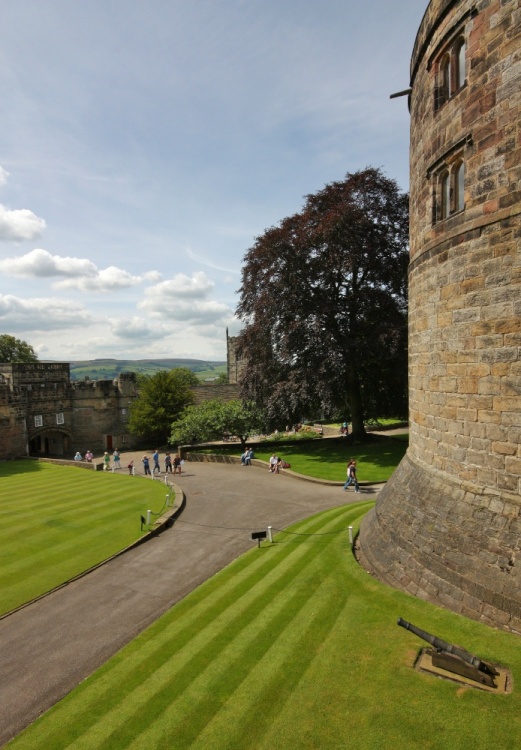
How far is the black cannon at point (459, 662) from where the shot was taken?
5.56 m

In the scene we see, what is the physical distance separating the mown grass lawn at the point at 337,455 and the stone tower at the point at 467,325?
1244 cm

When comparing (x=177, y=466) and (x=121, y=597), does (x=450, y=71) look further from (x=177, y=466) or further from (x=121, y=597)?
(x=177, y=466)

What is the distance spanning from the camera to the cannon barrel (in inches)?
219

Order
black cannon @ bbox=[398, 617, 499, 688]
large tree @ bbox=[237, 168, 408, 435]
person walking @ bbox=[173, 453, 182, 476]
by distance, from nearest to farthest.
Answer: black cannon @ bbox=[398, 617, 499, 688] → person walking @ bbox=[173, 453, 182, 476] → large tree @ bbox=[237, 168, 408, 435]

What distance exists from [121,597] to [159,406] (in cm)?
2720

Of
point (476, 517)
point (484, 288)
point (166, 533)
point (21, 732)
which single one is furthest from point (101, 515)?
point (484, 288)

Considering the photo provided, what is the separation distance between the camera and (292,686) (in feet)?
20.3

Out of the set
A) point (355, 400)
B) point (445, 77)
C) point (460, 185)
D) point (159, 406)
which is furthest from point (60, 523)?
point (159, 406)

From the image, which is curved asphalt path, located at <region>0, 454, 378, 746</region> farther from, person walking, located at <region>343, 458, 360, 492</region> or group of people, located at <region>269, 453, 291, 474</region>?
group of people, located at <region>269, 453, 291, 474</region>

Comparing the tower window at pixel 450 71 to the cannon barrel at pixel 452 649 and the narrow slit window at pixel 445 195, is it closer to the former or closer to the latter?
the narrow slit window at pixel 445 195

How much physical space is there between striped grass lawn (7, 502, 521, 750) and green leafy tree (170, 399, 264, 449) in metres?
20.0

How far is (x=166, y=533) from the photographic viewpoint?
14516 millimetres

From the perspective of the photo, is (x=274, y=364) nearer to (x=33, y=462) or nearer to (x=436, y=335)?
(x=33, y=462)

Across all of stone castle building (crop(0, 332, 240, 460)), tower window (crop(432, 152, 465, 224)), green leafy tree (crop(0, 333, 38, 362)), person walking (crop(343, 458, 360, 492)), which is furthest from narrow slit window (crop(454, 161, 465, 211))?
green leafy tree (crop(0, 333, 38, 362))
